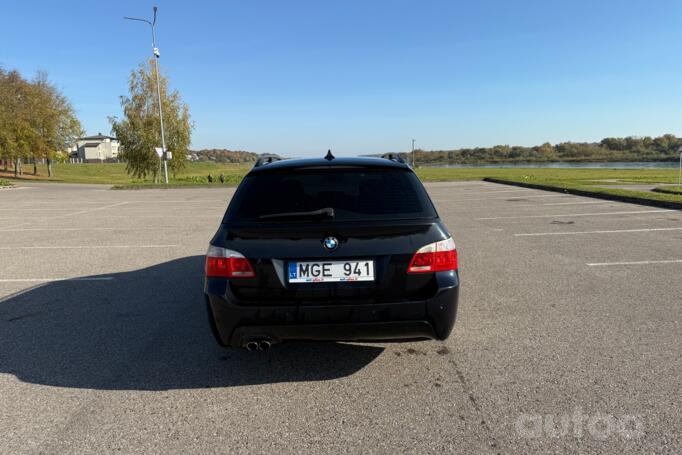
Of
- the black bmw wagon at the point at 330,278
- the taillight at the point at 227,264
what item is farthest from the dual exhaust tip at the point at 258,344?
the taillight at the point at 227,264

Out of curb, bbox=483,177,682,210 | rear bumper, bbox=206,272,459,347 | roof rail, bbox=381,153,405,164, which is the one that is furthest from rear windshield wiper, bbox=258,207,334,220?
curb, bbox=483,177,682,210

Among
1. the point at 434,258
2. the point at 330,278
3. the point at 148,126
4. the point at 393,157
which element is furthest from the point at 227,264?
the point at 148,126

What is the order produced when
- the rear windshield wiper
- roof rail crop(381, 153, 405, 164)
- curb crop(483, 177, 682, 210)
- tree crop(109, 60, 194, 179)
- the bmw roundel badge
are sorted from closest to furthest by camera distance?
the bmw roundel badge, the rear windshield wiper, roof rail crop(381, 153, 405, 164), curb crop(483, 177, 682, 210), tree crop(109, 60, 194, 179)

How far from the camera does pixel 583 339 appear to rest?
3736 mm

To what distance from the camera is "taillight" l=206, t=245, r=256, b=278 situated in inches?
114

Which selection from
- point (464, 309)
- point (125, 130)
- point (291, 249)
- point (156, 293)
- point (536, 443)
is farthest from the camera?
point (125, 130)

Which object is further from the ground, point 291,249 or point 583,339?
point 291,249

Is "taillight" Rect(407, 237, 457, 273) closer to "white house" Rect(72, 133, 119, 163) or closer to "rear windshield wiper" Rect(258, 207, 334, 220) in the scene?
"rear windshield wiper" Rect(258, 207, 334, 220)

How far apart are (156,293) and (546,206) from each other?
39.8 ft

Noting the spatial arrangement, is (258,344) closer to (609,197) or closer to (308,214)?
(308,214)

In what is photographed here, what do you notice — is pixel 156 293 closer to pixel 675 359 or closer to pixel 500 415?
pixel 500 415

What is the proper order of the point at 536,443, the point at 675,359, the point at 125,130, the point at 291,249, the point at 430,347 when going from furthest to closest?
the point at 125,130 → the point at 430,347 → the point at 675,359 → the point at 291,249 → the point at 536,443

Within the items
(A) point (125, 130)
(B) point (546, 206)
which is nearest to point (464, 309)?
(B) point (546, 206)

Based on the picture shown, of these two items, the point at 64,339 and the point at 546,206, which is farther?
the point at 546,206
